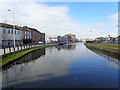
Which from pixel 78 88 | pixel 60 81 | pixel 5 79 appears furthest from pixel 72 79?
pixel 5 79

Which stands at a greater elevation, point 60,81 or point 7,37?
point 7,37

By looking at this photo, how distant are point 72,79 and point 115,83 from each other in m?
3.98

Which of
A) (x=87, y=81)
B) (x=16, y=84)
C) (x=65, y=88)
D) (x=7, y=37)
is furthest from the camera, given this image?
(x=7, y=37)

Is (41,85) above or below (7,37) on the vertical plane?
below

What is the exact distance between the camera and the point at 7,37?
2884 inches

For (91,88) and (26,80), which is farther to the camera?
(26,80)

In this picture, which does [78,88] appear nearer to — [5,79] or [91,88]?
[91,88]

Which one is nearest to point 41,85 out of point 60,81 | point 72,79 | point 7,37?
point 60,81

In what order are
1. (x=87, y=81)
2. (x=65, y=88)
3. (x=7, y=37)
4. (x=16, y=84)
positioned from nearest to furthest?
(x=65, y=88)
(x=16, y=84)
(x=87, y=81)
(x=7, y=37)

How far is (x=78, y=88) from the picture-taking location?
49.7 feet

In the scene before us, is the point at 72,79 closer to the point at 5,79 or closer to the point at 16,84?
the point at 16,84

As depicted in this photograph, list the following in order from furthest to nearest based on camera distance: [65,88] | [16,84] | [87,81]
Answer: [87,81], [16,84], [65,88]

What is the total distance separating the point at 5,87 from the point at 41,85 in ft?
9.58

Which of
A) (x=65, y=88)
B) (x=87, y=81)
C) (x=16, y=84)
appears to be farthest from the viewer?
(x=87, y=81)
